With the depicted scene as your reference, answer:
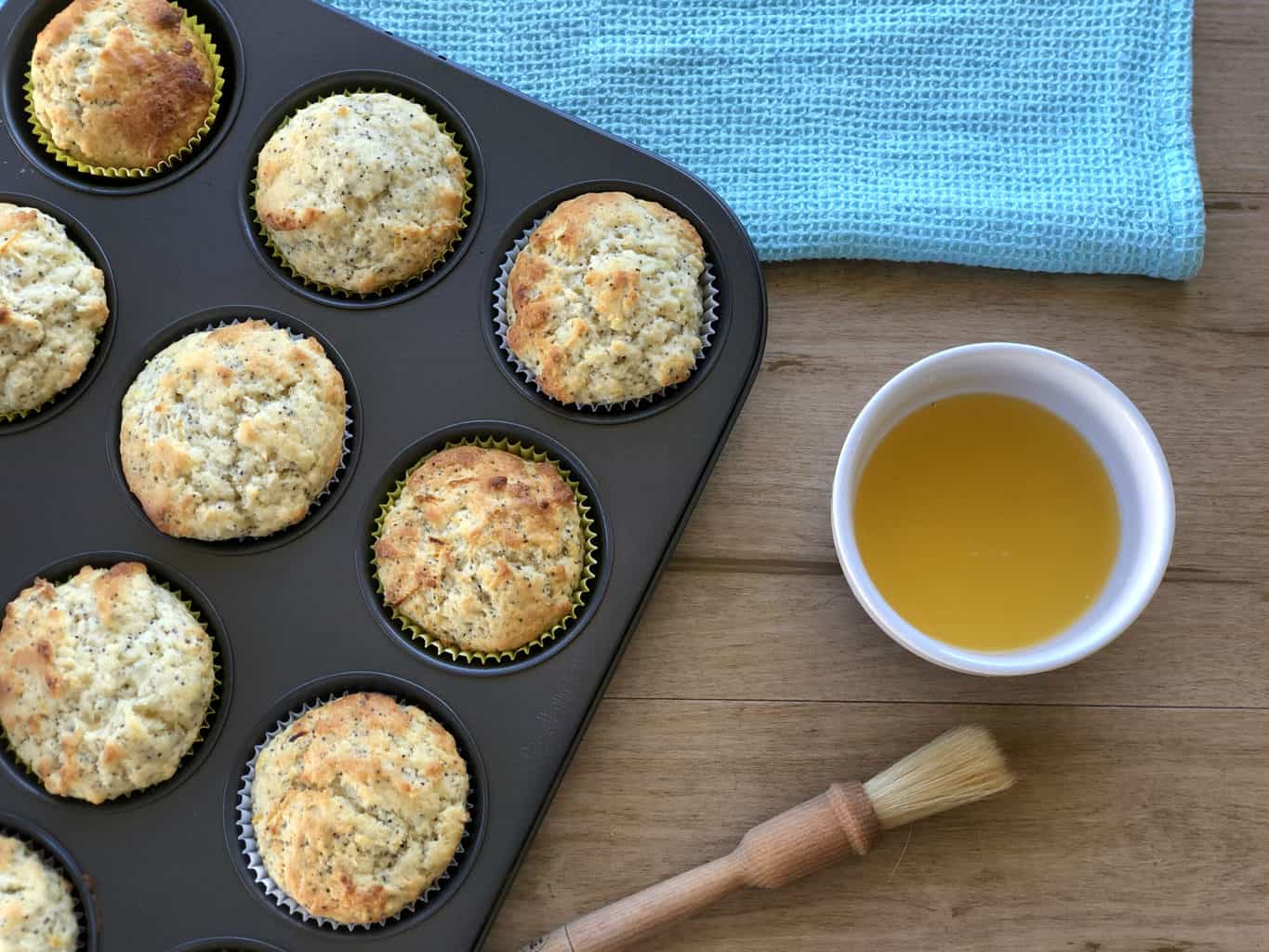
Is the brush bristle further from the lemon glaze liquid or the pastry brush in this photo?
the lemon glaze liquid

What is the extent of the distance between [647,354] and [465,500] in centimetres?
41

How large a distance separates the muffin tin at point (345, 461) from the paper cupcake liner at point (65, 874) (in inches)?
0.5

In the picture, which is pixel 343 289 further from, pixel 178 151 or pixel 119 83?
pixel 119 83

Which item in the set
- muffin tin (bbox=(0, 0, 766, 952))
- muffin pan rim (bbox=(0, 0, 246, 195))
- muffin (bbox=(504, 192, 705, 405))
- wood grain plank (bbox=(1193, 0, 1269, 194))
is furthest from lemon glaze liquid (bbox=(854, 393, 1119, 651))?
muffin pan rim (bbox=(0, 0, 246, 195))

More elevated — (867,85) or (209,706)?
(867,85)

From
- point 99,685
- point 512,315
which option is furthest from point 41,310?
point 512,315

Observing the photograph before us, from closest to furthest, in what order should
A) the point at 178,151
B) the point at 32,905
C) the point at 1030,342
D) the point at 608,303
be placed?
the point at 32,905
the point at 608,303
the point at 178,151
the point at 1030,342

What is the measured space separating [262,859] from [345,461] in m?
0.71

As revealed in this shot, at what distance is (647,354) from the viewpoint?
2.04 metres

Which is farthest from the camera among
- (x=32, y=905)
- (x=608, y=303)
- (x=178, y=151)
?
(x=178, y=151)

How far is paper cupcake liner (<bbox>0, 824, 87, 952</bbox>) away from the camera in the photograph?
6.55ft

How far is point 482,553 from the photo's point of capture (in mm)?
2000

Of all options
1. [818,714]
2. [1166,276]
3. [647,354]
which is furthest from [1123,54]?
[818,714]

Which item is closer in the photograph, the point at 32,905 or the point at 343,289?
the point at 32,905
